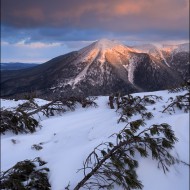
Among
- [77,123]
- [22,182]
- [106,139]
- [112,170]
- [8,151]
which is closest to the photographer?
[112,170]

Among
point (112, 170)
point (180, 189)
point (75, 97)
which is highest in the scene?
point (75, 97)

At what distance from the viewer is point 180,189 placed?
18.0 ft

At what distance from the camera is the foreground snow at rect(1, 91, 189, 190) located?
544 cm

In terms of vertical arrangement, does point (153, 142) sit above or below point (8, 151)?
above

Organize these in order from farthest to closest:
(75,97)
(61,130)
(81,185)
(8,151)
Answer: (75,97) → (61,130) → (8,151) → (81,185)

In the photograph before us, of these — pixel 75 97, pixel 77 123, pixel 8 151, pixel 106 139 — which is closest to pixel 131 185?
pixel 106 139

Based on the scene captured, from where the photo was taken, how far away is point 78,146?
22.3ft

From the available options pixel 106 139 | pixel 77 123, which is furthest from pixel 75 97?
pixel 106 139

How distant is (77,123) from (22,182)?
368cm

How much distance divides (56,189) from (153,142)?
75.6 inches

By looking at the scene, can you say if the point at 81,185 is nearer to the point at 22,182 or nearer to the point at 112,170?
the point at 112,170

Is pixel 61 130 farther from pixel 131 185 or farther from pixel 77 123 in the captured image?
pixel 131 185

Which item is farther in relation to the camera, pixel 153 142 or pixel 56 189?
pixel 153 142

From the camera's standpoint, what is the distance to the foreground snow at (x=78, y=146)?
5441mm
